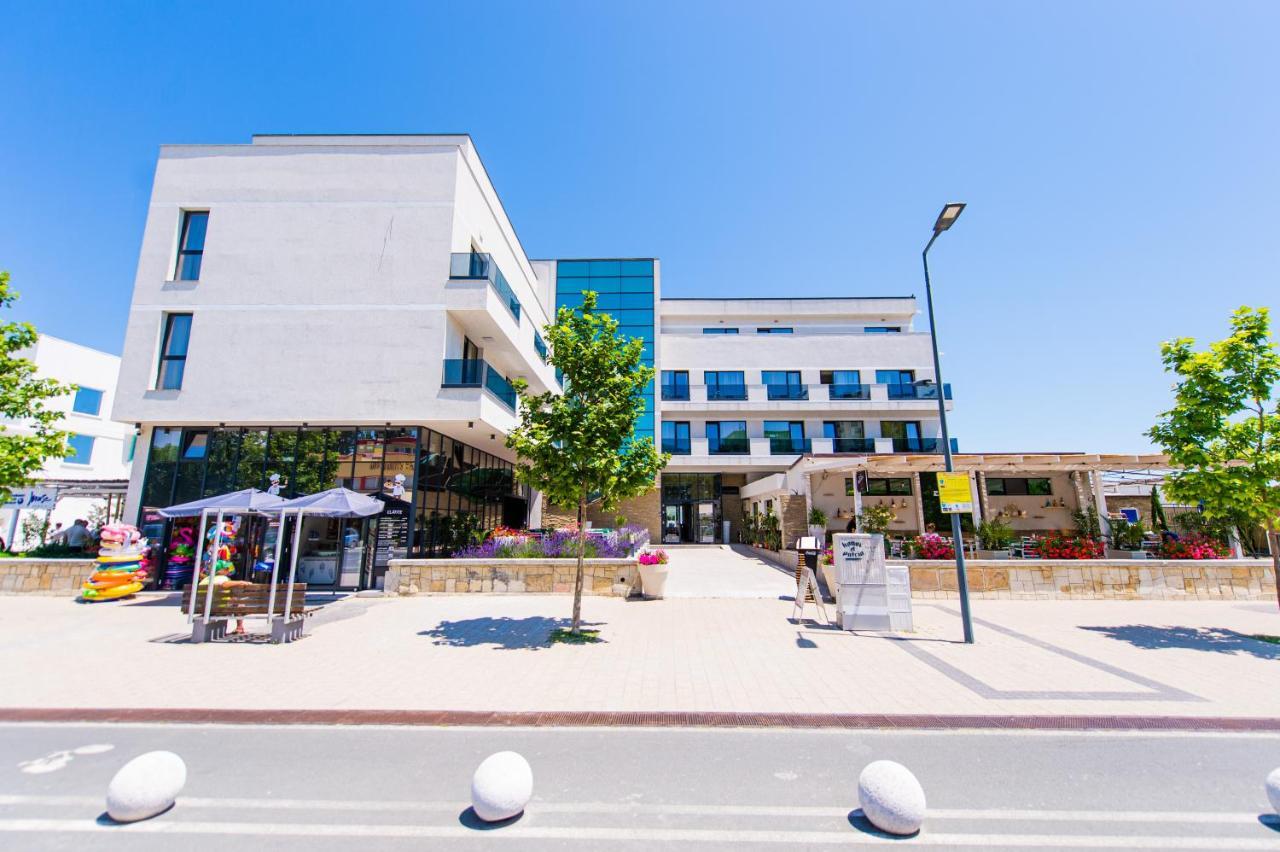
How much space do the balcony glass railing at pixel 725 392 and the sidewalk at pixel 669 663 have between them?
2057cm

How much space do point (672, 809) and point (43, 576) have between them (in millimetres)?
18435

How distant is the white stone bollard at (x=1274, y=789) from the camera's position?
3573mm

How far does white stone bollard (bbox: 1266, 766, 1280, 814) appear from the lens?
11.7 ft

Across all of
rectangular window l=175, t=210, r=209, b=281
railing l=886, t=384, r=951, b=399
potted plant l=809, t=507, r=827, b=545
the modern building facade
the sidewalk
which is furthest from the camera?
railing l=886, t=384, r=951, b=399

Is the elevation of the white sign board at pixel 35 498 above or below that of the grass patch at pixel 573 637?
above

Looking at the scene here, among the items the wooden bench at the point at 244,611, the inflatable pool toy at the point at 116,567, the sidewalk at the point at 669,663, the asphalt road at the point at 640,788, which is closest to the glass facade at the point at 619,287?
the inflatable pool toy at the point at 116,567

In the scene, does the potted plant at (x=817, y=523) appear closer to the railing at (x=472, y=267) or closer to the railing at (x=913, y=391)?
the railing at (x=913, y=391)

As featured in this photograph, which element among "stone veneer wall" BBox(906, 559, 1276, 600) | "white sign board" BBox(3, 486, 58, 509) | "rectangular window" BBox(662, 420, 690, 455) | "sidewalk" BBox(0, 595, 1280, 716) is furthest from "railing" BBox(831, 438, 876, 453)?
"white sign board" BBox(3, 486, 58, 509)

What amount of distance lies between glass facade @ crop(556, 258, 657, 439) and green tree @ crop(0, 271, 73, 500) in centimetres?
2209

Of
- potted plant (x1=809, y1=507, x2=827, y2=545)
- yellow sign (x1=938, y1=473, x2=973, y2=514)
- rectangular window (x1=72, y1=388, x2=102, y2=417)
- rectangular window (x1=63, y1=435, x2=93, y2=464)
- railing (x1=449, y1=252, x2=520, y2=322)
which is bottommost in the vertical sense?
potted plant (x1=809, y1=507, x2=827, y2=545)

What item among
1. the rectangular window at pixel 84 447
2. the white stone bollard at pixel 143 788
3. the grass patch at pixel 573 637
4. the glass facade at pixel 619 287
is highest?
the glass facade at pixel 619 287

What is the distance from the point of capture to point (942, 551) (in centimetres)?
1379

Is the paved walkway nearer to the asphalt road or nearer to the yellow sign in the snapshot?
the yellow sign

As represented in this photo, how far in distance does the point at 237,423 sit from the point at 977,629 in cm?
1924
